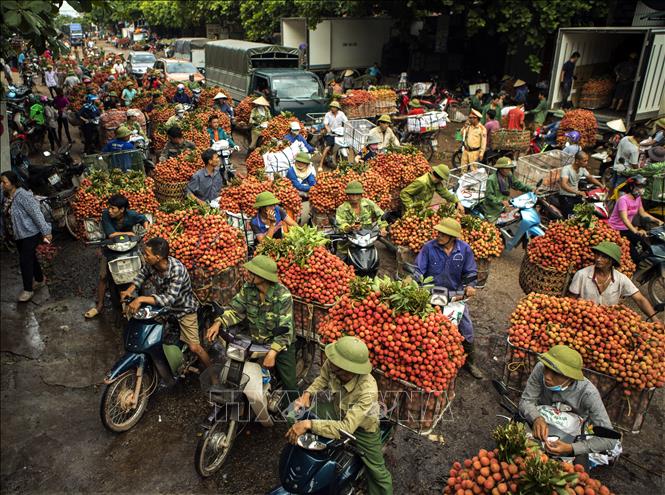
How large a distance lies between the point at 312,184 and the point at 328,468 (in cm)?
607

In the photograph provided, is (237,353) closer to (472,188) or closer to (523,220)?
(523,220)

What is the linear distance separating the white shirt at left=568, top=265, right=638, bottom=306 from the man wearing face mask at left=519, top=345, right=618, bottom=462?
171 centimetres

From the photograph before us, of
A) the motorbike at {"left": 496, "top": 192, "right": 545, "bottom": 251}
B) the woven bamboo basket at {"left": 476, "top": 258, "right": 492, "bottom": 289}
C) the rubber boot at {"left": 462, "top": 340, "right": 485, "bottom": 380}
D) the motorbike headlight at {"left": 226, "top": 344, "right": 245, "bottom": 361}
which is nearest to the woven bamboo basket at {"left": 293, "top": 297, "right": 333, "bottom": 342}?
the motorbike headlight at {"left": 226, "top": 344, "right": 245, "bottom": 361}

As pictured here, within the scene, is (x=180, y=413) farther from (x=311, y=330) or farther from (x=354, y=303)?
(x=354, y=303)

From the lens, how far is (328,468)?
3.88 m

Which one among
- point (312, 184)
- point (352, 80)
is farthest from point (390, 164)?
point (352, 80)

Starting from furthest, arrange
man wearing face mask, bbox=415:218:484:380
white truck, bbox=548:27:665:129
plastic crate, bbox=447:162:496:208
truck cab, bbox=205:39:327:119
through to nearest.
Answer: truck cab, bbox=205:39:327:119 → white truck, bbox=548:27:665:129 → plastic crate, bbox=447:162:496:208 → man wearing face mask, bbox=415:218:484:380

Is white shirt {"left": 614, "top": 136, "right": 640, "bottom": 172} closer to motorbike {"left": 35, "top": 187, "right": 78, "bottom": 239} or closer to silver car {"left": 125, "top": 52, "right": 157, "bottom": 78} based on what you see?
motorbike {"left": 35, "top": 187, "right": 78, "bottom": 239}

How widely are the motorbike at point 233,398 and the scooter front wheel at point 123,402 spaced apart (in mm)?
Result: 1033

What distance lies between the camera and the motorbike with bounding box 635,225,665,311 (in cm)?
765

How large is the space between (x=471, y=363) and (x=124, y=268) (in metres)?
4.51

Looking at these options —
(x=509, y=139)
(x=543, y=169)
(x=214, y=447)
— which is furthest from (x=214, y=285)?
(x=509, y=139)

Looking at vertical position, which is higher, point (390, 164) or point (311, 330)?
point (390, 164)

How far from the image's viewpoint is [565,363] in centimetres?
423
